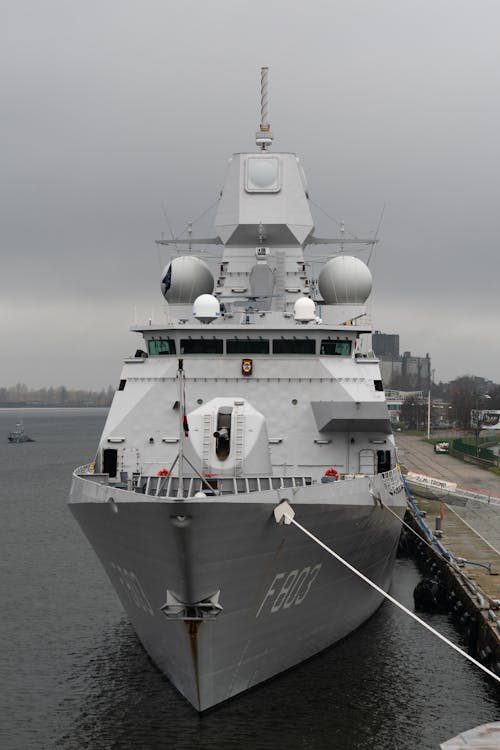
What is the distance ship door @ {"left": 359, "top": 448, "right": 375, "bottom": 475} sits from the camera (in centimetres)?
1908

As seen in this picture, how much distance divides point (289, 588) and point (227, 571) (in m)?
2.04

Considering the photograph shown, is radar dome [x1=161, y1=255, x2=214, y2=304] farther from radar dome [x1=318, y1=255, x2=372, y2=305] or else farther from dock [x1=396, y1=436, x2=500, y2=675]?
dock [x1=396, y1=436, x2=500, y2=675]

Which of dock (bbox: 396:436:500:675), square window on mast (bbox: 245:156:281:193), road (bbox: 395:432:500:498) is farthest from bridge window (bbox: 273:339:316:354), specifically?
road (bbox: 395:432:500:498)

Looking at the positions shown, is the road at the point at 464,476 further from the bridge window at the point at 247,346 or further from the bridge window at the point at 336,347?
the bridge window at the point at 247,346

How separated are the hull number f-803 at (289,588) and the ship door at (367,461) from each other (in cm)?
349

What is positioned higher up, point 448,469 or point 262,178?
point 262,178

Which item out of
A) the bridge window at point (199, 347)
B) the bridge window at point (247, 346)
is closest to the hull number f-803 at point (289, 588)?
the bridge window at point (247, 346)

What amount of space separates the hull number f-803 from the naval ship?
0.12ft

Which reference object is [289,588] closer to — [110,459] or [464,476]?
[110,459]

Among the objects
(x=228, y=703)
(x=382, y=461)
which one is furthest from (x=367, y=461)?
(x=228, y=703)

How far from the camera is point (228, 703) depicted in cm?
1550

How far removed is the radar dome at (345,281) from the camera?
2480 cm

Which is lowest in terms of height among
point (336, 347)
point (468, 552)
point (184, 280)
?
point (468, 552)

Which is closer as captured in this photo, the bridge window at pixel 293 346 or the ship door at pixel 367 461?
the ship door at pixel 367 461
